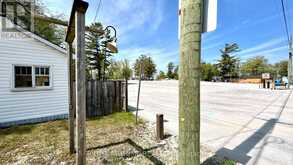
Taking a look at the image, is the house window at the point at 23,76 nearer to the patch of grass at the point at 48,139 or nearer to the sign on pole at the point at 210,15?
the patch of grass at the point at 48,139

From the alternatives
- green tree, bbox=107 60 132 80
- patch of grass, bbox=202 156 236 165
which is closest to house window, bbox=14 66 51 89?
patch of grass, bbox=202 156 236 165

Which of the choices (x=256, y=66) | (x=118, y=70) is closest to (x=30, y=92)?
(x=118, y=70)

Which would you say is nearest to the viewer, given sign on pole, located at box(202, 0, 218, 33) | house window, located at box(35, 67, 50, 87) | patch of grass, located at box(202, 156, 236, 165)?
sign on pole, located at box(202, 0, 218, 33)

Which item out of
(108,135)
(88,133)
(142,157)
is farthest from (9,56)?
Result: (142,157)

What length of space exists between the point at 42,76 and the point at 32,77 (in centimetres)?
35

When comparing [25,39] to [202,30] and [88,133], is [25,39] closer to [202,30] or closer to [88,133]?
[88,133]

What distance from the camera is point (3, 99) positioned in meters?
5.98

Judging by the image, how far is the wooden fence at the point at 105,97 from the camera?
7238 millimetres

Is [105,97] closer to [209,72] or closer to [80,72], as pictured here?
[80,72]

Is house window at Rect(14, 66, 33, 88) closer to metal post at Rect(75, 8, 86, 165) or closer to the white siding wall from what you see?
the white siding wall

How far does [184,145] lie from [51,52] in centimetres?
695

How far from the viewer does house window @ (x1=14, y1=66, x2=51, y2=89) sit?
6.26 metres

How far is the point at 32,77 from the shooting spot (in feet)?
21.3

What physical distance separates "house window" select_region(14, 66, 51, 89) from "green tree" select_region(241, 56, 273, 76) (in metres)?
59.5
